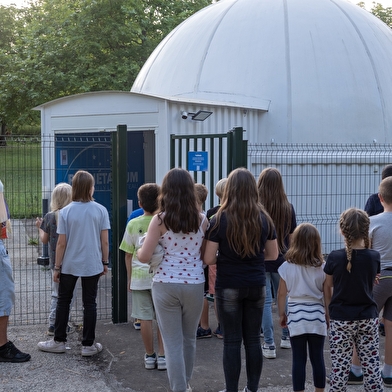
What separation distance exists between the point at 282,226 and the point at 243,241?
1.48m

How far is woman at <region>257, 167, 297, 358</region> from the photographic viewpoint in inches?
206

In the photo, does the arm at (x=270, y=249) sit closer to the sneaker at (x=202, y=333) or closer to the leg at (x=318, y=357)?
the leg at (x=318, y=357)

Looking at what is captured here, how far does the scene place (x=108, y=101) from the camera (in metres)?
8.93

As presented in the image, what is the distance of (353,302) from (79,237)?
99.3 inches

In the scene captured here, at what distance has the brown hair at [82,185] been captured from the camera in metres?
5.26

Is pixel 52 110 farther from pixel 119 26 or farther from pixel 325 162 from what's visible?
pixel 119 26

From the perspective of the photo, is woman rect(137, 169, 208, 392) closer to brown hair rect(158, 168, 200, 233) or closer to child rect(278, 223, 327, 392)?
brown hair rect(158, 168, 200, 233)

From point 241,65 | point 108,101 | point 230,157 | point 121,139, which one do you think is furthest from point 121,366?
point 241,65

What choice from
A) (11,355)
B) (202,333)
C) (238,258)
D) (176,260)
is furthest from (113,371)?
(238,258)

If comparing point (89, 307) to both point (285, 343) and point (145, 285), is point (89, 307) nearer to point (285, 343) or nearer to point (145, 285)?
point (145, 285)

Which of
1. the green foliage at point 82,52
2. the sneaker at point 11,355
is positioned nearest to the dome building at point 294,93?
the sneaker at point 11,355

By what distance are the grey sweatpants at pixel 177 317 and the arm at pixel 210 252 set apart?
0.60 feet

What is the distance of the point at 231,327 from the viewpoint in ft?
13.5

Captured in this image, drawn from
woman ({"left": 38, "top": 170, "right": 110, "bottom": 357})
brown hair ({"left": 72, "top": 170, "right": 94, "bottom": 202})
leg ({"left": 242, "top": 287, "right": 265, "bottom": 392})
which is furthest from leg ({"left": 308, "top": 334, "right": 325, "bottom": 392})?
brown hair ({"left": 72, "top": 170, "right": 94, "bottom": 202})
